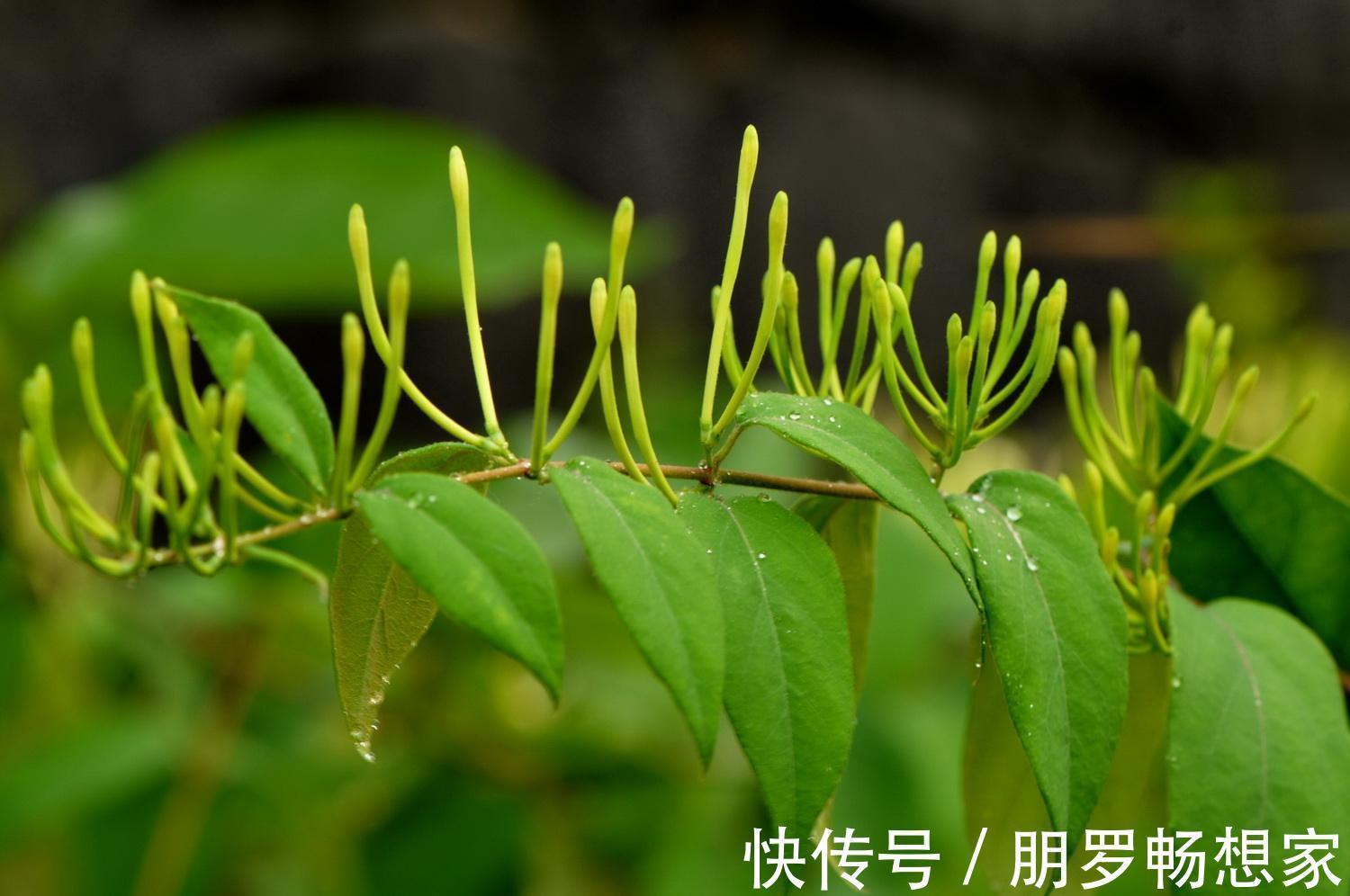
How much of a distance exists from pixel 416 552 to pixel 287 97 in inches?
Answer: 67.2

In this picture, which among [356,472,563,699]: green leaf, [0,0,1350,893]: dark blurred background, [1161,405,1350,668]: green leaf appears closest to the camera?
[356,472,563,699]: green leaf

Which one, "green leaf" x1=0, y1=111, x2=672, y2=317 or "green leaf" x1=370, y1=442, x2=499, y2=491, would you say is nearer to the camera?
"green leaf" x1=370, y1=442, x2=499, y2=491

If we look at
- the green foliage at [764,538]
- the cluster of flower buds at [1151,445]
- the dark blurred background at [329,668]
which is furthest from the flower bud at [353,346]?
the dark blurred background at [329,668]

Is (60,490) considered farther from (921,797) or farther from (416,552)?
(921,797)

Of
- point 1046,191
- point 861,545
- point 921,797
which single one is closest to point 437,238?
point 921,797

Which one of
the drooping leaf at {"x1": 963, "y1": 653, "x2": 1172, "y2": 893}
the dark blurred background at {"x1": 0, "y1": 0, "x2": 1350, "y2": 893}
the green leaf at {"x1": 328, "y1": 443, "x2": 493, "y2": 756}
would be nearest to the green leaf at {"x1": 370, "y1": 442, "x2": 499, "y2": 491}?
the green leaf at {"x1": 328, "y1": 443, "x2": 493, "y2": 756}

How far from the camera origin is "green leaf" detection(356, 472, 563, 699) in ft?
0.55

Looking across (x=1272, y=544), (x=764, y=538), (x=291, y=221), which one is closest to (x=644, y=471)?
(x=764, y=538)

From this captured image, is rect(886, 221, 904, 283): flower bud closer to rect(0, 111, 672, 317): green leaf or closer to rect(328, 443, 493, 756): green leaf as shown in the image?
rect(328, 443, 493, 756): green leaf

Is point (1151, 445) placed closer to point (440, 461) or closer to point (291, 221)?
point (440, 461)

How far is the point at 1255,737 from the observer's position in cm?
23

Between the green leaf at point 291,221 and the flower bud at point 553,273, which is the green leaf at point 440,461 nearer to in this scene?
the flower bud at point 553,273

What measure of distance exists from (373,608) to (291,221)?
0.48 metres

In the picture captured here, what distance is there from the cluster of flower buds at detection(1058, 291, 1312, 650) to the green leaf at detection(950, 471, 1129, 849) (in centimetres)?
3
